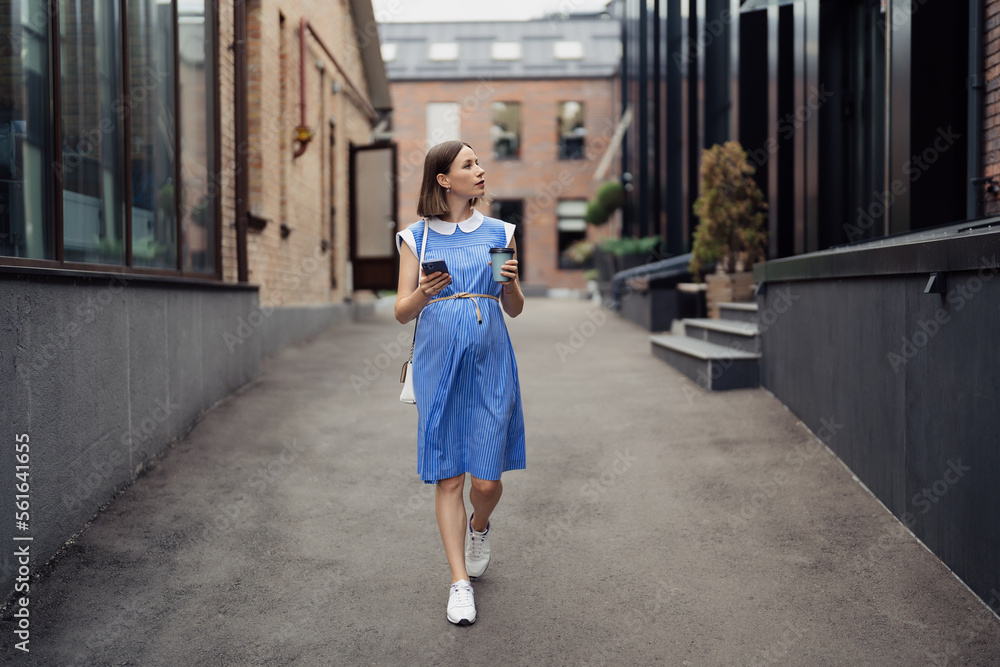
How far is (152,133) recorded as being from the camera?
5.78m

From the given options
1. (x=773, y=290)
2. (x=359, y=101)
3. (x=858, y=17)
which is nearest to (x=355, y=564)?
(x=773, y=290)

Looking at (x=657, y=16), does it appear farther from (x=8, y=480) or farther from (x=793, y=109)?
(x=8, y=480)

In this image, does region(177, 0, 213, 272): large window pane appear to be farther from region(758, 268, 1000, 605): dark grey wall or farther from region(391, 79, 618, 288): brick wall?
region(391, 79, 618, 288): brick wall

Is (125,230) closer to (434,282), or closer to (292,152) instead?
(434,282)

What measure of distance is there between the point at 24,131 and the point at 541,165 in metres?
24.7

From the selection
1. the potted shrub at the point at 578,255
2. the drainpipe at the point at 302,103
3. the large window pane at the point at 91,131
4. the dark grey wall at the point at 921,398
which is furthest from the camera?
the potted shrub at the point at 578,255

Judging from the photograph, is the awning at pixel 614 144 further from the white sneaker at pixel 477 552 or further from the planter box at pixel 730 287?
the white sneaker at pixel 477 552

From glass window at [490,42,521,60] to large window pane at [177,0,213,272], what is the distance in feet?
75.2

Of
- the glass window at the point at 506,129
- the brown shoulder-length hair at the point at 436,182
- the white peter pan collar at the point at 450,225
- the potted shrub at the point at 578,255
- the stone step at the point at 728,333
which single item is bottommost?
the stone step at the point at 728,333

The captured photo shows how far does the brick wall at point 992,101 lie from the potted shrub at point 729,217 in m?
4.29

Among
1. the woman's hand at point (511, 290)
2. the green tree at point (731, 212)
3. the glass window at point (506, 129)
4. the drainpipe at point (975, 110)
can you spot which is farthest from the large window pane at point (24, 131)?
the glass window at point (506, 129)

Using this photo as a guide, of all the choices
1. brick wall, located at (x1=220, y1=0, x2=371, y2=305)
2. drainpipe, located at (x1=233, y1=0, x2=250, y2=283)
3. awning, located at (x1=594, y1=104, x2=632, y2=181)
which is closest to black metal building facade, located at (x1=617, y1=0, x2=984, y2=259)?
drainpipe, located at (x1=233, y1=0, x2=250, y2=283)

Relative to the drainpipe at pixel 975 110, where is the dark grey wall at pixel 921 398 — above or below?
below

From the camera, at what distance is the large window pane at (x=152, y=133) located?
5449 millimetres
